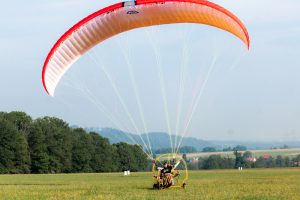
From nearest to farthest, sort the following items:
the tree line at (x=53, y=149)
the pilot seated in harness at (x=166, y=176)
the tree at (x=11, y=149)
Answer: the pilot seated in harness at (x=166, y=176) < the tree at (x=11, y=149) < the tree line at (x=53, y=149)

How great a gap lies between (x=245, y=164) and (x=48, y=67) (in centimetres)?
10493

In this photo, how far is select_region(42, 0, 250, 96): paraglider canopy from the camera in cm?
1712

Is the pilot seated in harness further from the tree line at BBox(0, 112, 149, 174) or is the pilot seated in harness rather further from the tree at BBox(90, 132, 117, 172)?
the tree at BBox(90, 132, 117, 172)

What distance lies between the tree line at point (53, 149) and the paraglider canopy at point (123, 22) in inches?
2289

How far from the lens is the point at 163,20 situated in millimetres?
18312

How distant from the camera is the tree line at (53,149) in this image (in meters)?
74.6

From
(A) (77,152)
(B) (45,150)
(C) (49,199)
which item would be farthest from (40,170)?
(C) (49,199)

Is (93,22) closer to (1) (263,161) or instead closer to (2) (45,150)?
(2) (45,150)

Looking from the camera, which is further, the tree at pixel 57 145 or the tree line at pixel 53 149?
the tree at pixel 57 145

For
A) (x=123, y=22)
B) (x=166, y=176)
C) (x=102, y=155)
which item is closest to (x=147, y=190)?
(x=166, y=176)

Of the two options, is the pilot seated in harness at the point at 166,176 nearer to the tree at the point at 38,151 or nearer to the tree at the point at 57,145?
the tree at the point at 38,151

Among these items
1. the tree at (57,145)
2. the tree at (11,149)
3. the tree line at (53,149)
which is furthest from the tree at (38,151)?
the tree at (11,149)

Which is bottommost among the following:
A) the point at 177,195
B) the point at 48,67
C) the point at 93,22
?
the point at 177,195

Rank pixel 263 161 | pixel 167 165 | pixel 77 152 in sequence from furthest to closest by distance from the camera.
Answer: pixel 263 161, pixel 77 152, pixel 167 165
